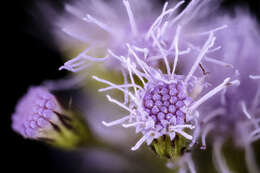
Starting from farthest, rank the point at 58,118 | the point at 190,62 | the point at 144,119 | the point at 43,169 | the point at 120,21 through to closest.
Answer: the point at 43,169
the point at 120,21
the point at 190,62
the point at 58,118
the point at 144,119

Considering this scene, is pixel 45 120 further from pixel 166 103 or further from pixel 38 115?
pixel 166 103

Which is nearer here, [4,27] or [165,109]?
[165,109]

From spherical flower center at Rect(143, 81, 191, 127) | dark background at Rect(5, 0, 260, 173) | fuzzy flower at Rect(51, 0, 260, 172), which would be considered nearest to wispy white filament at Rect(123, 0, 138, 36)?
fuzzy flower at Rect(51, 0, 260, 172)

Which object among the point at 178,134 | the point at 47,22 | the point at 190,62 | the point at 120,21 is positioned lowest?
the point at 178,134

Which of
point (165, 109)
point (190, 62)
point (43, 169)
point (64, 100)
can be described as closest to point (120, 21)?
point (190, 62)

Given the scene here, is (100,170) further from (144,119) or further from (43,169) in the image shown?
(144,119)

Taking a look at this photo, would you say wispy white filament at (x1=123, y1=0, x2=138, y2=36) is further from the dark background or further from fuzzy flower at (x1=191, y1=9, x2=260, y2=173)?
the dark background

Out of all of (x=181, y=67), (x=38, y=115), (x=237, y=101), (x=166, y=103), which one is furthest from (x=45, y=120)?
(x=237, y=101)
